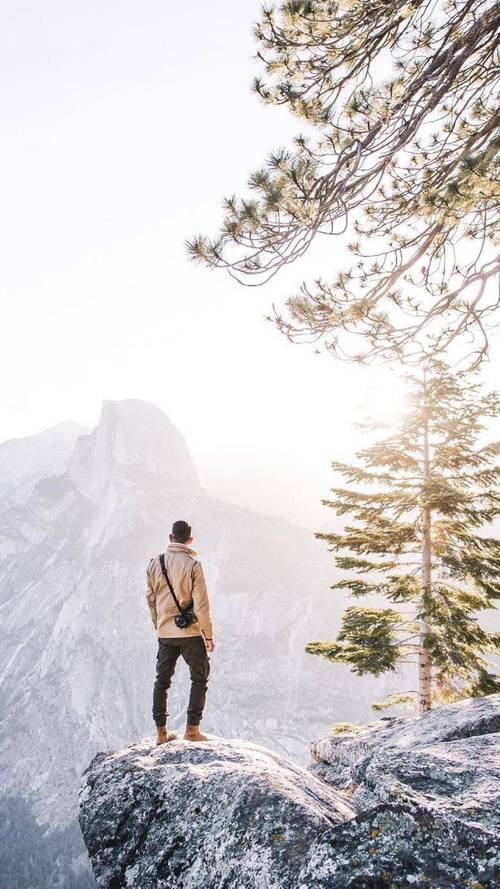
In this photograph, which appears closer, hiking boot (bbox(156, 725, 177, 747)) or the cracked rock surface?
the cracked rock surface

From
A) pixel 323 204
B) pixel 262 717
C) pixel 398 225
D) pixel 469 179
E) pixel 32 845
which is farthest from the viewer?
pixel 262 717

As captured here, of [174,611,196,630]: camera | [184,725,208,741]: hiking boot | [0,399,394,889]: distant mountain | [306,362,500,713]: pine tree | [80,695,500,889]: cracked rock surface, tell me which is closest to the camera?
[80,695,500,889]: cracked rock surface

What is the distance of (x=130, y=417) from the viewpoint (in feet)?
653

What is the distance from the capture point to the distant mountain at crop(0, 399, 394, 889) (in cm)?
12131

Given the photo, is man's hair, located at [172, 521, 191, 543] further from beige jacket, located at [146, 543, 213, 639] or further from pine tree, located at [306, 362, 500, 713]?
pine tree, located at [306, 362, 500, 713]

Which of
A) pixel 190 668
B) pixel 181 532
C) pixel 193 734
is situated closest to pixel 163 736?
pixel 193 734

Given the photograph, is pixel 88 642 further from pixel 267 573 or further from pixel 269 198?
pixel 269 198

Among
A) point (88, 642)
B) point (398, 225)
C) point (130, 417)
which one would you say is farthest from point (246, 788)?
point (130, 417)

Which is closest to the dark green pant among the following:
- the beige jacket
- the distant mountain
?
the beige jacket

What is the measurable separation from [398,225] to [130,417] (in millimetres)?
198073

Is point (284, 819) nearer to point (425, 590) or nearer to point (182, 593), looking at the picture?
point (182, 593)

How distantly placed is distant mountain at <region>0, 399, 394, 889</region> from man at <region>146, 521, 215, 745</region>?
118024 mm

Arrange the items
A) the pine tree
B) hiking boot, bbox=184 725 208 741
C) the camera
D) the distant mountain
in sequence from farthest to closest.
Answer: the distant mountain → the pine tree → hiking boot, bbox=184 725 208 741 → the camera

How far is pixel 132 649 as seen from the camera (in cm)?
14225
